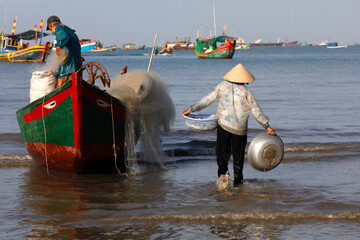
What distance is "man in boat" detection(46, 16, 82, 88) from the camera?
8234mm

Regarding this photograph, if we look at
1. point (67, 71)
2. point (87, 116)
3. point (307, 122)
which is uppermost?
point (67, 71)

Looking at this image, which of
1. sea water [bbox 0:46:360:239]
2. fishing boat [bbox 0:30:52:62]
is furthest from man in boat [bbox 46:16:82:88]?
fishing boat [bbox 0:30:52:62]

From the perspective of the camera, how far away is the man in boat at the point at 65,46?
8.23m

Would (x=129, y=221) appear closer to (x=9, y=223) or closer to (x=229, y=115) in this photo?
(x=9, y=223)

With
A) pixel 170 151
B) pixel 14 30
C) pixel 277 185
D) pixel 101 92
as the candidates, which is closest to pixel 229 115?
pixel 277 185

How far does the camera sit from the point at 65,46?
8312mm

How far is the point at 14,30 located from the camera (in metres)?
63.9

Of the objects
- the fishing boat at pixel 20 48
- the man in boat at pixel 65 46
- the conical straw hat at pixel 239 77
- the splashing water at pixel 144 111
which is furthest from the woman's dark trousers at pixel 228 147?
the fishing boat at pixel 20 48

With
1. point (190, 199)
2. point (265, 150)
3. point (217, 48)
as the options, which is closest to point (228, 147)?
point (265, 150)

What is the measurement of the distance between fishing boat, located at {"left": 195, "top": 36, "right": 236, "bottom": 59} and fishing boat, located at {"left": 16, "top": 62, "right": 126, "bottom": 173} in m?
64.3

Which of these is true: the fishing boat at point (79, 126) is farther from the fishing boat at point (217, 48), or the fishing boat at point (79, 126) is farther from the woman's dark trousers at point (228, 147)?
the fishing boat at point (217, 48)

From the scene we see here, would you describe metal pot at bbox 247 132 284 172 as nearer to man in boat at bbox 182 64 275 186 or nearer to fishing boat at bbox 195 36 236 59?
man in boat at bbox 182 64 275 186

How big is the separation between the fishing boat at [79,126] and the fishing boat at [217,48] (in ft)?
211

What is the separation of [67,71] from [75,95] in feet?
2.50
